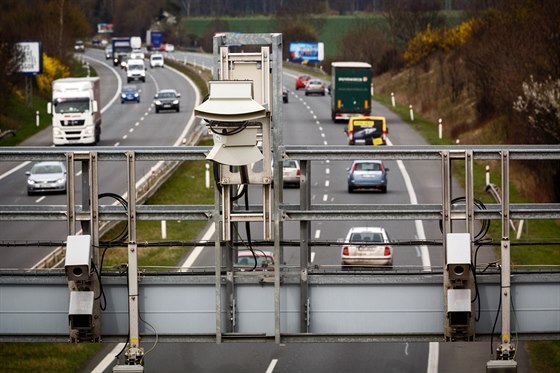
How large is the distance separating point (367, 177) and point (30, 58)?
4623 centimetres

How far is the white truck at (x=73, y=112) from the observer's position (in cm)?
7400

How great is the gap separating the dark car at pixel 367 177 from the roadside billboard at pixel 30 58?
4182 cm

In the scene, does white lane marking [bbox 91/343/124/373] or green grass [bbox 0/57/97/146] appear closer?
white lane marking [bbox 91/343/124/373]

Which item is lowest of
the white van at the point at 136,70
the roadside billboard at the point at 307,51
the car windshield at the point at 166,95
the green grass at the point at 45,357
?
the green grass at the point at 45,357

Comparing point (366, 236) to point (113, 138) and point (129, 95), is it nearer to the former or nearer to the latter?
point (113, 138)

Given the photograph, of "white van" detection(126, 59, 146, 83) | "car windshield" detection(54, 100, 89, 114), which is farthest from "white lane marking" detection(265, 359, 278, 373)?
"white van" detection(126, 59, 146, 83)

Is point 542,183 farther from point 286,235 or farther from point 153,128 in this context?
point 153,128

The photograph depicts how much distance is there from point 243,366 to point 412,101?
2963 inches

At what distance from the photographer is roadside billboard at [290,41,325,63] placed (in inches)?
6550

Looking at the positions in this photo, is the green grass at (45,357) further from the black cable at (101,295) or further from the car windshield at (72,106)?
the car windshield at (72,106)

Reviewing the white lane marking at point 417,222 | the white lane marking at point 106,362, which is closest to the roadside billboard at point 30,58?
the white lane marking at point 417,222

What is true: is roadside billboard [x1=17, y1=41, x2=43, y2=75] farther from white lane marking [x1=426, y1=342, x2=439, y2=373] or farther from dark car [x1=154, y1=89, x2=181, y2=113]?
white lane marking [x1=426, y1=342, x2=439, y2=373]

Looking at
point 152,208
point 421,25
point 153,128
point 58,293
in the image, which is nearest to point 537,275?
point 152,208

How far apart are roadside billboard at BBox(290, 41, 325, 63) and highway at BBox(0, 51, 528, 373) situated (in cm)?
3555
